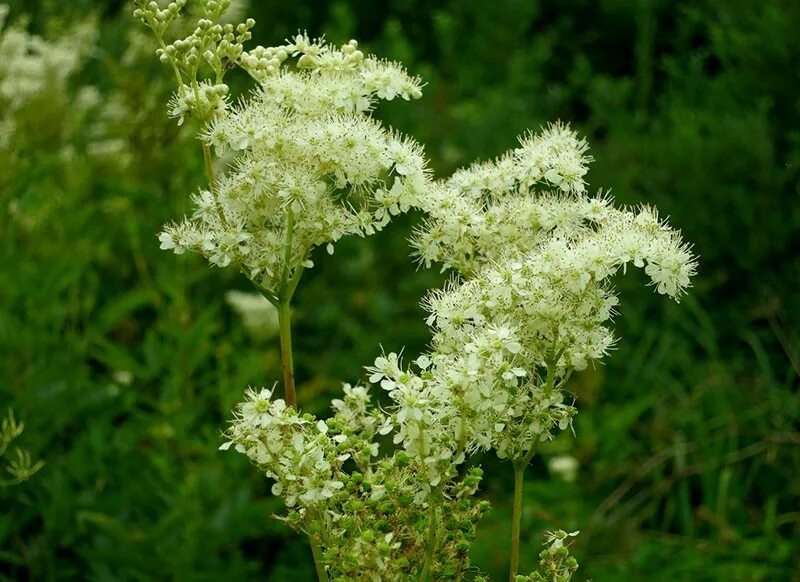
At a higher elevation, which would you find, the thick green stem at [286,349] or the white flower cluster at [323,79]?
the white flower cluster at [323,79]

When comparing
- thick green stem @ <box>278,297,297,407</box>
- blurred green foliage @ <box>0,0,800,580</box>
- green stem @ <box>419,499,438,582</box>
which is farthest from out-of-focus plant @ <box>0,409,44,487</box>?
green stem @ <box>419,499,438,582</box>

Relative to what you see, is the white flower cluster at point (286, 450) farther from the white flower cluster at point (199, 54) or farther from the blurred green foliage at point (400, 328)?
the blurred green foliage at point (400, 328)

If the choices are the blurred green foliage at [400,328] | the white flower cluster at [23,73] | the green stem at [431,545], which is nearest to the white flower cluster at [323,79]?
the green stem at [431,545]

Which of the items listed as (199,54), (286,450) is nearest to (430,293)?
(286,450)

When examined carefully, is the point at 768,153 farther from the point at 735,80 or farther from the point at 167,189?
the point at 167,189

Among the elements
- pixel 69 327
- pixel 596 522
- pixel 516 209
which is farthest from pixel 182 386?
pixel 516 209

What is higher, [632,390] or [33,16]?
[33,16]

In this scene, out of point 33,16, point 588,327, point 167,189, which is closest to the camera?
point 588,327
